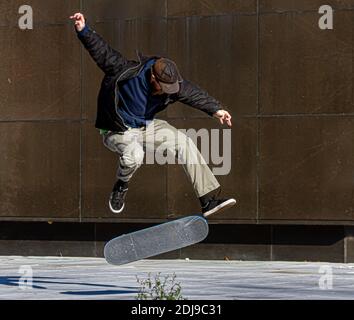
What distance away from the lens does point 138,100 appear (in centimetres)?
1435

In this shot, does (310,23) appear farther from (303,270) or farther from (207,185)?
(207,185)

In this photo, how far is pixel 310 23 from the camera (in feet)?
81.1

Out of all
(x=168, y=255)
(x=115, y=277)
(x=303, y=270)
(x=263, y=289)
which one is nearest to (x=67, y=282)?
(x=115, y=277)

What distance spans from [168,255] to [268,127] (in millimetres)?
4003

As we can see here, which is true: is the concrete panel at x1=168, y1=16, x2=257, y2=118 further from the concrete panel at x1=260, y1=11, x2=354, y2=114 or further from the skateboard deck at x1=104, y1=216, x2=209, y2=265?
the skateboard deck at x1=104, y1=216, x2=209, y2=265

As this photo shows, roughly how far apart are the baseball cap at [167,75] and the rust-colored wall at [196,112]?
10868mm

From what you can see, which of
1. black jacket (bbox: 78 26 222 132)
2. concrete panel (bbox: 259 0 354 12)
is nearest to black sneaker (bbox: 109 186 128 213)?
black jacket (bbox: 78 26 222 132)

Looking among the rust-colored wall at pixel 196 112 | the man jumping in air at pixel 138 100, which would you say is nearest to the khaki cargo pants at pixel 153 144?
the man jumping in air at pixel 138 100

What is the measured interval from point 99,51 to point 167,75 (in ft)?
2.94

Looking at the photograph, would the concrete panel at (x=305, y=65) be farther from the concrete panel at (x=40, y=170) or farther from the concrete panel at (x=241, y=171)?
the concrete panel at (x=40, y=170)

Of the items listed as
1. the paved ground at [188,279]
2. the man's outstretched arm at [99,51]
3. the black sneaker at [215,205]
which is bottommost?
the paved ground at [188,279]

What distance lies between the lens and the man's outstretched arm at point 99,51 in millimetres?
14273

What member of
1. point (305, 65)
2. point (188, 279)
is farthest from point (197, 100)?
point (305, 65)

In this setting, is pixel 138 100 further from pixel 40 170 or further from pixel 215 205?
pixel 40 170
